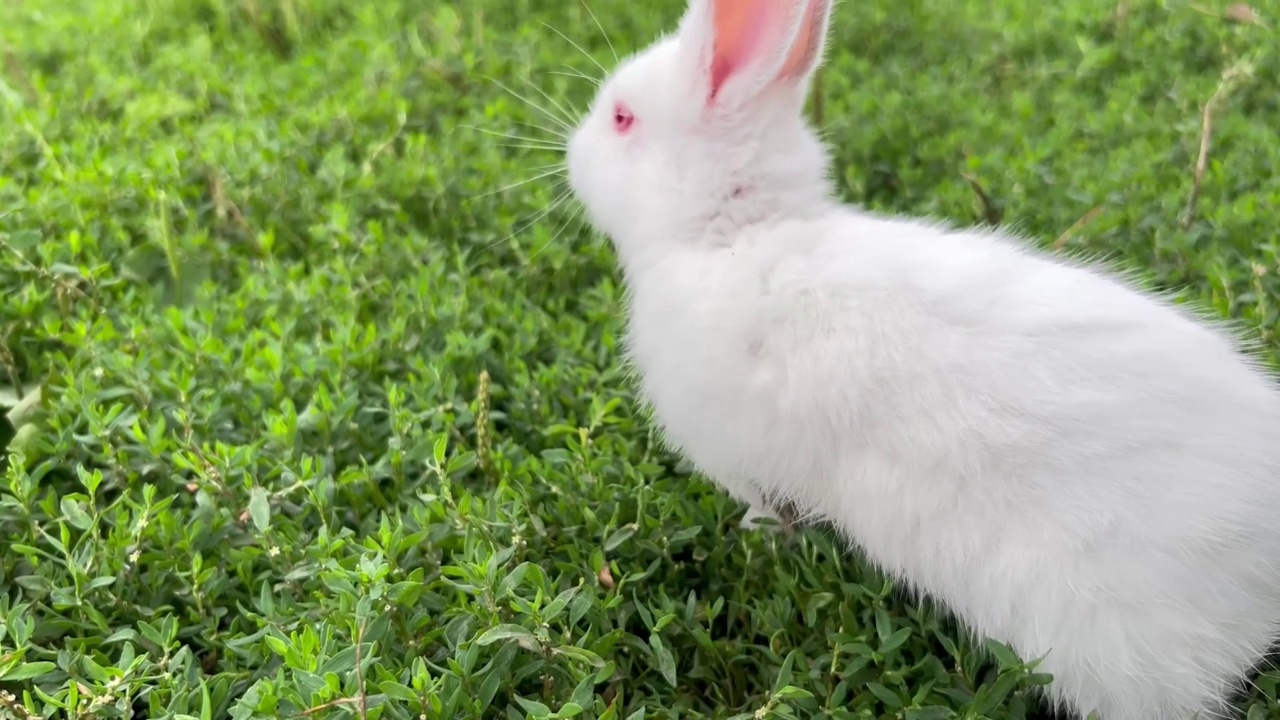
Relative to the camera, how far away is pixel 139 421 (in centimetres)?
227

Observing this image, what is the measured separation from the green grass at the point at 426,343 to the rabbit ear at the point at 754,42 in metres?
0.82

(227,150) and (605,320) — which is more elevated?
(227,150)

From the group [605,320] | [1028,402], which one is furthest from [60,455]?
[1028,402]

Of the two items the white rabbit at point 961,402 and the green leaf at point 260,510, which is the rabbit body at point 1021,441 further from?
the green leaf at point 260,510

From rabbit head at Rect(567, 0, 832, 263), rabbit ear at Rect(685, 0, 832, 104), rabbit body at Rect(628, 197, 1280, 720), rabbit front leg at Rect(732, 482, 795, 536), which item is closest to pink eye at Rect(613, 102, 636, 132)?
rabbit head at Rect(567, 0, 832, 263)

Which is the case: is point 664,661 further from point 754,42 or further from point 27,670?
point 754,42

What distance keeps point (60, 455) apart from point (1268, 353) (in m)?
2.88

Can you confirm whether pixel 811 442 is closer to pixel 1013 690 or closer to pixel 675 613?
pixel 675 613

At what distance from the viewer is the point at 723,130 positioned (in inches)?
84.7


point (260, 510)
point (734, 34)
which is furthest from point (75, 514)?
point (734, 34)

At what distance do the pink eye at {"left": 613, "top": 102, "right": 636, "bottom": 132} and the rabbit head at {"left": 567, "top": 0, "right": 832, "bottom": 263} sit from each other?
0.02m

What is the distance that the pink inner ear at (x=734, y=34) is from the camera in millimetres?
2045

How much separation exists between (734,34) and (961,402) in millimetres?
971

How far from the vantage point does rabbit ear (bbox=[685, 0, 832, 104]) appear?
2.02 metres
